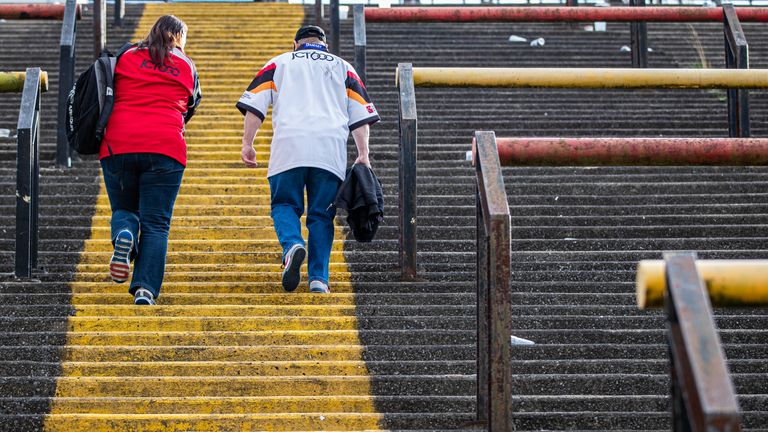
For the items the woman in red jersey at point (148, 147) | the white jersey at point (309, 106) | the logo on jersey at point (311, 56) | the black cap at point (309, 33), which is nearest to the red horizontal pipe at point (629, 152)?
the white jersey at point (309, 106)

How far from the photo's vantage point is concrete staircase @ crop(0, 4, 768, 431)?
15.4 ft

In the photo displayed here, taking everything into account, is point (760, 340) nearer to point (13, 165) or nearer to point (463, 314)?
point (463, 314)

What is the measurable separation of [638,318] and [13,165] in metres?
4.34

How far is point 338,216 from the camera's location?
7332 millimetres

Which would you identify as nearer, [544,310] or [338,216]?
[544,310]

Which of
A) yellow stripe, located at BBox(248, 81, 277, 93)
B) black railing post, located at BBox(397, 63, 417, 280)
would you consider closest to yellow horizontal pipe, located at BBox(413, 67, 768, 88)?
black railing post, located at BBox(397, 63, 417, 280)

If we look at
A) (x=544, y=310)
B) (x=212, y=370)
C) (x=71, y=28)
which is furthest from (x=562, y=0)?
(x=212, y=370)

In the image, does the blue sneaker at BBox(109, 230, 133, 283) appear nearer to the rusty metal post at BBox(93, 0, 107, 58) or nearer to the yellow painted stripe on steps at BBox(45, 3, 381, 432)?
the yellow painted stripe on steps at BBox(45, 3, 381, 432)

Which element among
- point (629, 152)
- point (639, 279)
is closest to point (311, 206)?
point (629, 152)

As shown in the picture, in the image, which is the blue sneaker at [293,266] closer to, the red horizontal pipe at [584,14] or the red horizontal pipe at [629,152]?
the red horizontal pipe at [629,152]

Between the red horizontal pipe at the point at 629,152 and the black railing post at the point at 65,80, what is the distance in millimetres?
4557

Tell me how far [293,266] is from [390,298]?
473 millimetres

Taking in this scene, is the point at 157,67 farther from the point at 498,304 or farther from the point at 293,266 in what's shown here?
the point at 498,304

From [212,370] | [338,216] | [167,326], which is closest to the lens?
[212,370]
